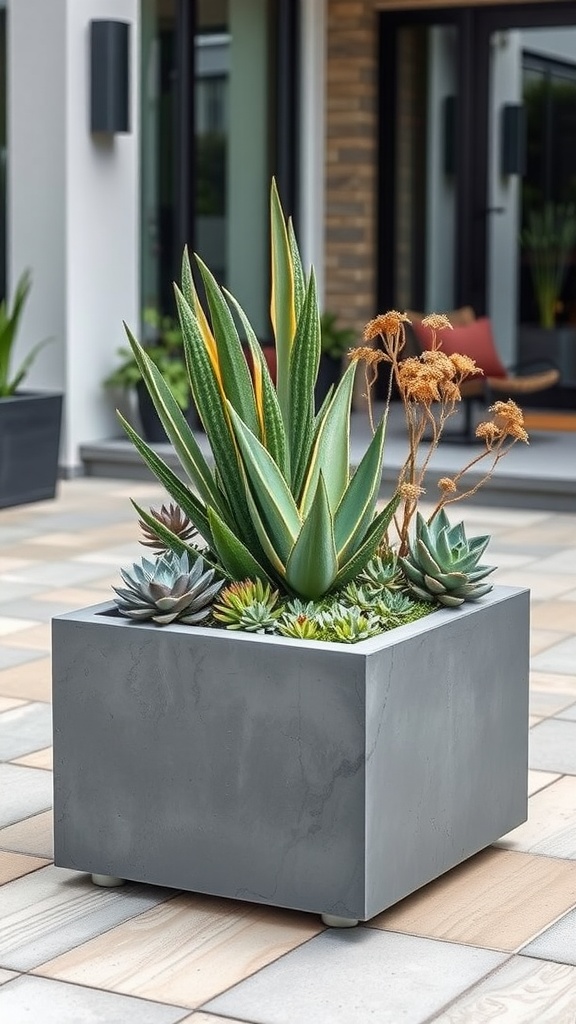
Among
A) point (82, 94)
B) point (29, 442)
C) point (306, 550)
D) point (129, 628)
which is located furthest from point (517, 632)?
point (82, 94)

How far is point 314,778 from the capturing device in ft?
9.18

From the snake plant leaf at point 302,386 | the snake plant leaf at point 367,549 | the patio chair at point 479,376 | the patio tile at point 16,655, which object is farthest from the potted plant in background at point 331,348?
the snake plant leaf at point 367,549

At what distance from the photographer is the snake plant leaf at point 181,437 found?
10.1ft

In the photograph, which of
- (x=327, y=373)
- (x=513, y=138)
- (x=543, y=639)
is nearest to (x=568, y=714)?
(x=543, y=639)

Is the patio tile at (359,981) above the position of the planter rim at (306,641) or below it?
below

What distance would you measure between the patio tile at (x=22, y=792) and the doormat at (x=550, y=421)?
260 inches

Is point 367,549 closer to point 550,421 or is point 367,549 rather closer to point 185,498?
point 185,498

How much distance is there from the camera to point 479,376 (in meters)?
9.09

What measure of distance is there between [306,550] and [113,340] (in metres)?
6.29

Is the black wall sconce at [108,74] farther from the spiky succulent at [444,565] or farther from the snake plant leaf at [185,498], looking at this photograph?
the spiky succulent at [444,565]

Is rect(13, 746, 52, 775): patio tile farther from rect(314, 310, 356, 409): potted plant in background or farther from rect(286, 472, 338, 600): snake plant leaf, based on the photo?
rect(314, 310, 356, 409): potted plant in background

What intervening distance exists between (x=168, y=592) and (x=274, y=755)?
328mm

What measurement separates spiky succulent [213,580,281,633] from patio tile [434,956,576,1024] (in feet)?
2.23

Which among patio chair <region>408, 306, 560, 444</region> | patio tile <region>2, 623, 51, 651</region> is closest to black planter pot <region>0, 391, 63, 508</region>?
patio chair <region>408, 306, 560, 444</region>
